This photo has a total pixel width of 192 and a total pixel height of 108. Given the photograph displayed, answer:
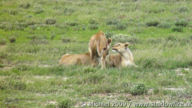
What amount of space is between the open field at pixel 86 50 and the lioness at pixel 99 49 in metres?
0.38

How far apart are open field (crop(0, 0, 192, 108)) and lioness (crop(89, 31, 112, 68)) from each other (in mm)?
378

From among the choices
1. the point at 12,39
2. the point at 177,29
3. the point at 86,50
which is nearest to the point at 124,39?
the point at 86,50

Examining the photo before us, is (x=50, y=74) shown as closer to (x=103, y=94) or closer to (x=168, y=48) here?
(x=103, y=94)

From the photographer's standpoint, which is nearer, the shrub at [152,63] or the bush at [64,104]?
the bush at [64,104]

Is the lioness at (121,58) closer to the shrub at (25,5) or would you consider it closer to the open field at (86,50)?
the open field at (86,50)

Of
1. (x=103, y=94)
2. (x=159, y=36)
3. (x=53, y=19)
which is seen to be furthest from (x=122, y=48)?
(x=53, y=19)

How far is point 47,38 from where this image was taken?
1939 centimetres

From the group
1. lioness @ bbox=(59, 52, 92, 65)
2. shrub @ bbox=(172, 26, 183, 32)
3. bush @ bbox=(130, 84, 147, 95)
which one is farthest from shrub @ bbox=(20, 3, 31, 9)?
bush @ bbox=(130, 84, 147, 95)

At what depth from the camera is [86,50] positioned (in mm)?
16391

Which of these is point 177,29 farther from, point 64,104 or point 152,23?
point 64,104

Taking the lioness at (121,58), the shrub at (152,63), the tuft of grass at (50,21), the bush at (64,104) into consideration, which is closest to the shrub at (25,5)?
the tuft of grass at (50,21)

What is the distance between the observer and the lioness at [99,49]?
40.4ft

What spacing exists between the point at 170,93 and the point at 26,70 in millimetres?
4866

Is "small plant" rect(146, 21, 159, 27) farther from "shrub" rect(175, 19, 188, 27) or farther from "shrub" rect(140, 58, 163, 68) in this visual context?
"shrub" rect(140, 58, 163, 68)
